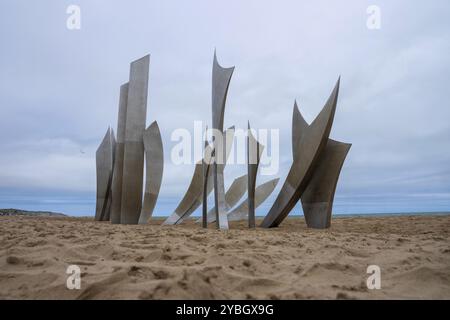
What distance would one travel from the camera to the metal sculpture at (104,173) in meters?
11.2

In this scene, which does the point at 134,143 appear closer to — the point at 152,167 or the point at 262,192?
the point at 152,167

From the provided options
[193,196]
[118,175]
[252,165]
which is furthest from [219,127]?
[193,196]

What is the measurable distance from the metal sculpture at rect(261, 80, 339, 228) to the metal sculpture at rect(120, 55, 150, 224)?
11.5ft

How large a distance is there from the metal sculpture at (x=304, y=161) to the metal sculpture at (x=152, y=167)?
10.6 feet

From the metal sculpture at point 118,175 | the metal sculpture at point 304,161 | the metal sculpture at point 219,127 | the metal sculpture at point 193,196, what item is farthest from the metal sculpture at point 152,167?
the metal sculpture at point 304,161

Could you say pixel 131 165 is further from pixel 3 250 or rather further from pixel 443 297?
pixel 443 297

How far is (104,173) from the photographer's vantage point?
1130 centimetres

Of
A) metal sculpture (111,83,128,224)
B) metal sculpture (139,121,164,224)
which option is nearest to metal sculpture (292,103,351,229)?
metal sculpture (139,121,164,224)

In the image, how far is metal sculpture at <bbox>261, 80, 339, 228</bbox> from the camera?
6.90 meters

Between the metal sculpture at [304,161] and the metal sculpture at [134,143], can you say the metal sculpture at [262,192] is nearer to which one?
the metal sculpture at [304,161]

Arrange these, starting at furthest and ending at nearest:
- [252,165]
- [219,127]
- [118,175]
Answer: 1. [118,175]
2. [252,165]
3. [219,127]

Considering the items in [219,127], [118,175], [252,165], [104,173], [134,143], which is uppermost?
[219,127]

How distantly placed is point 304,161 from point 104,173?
7171 mm
